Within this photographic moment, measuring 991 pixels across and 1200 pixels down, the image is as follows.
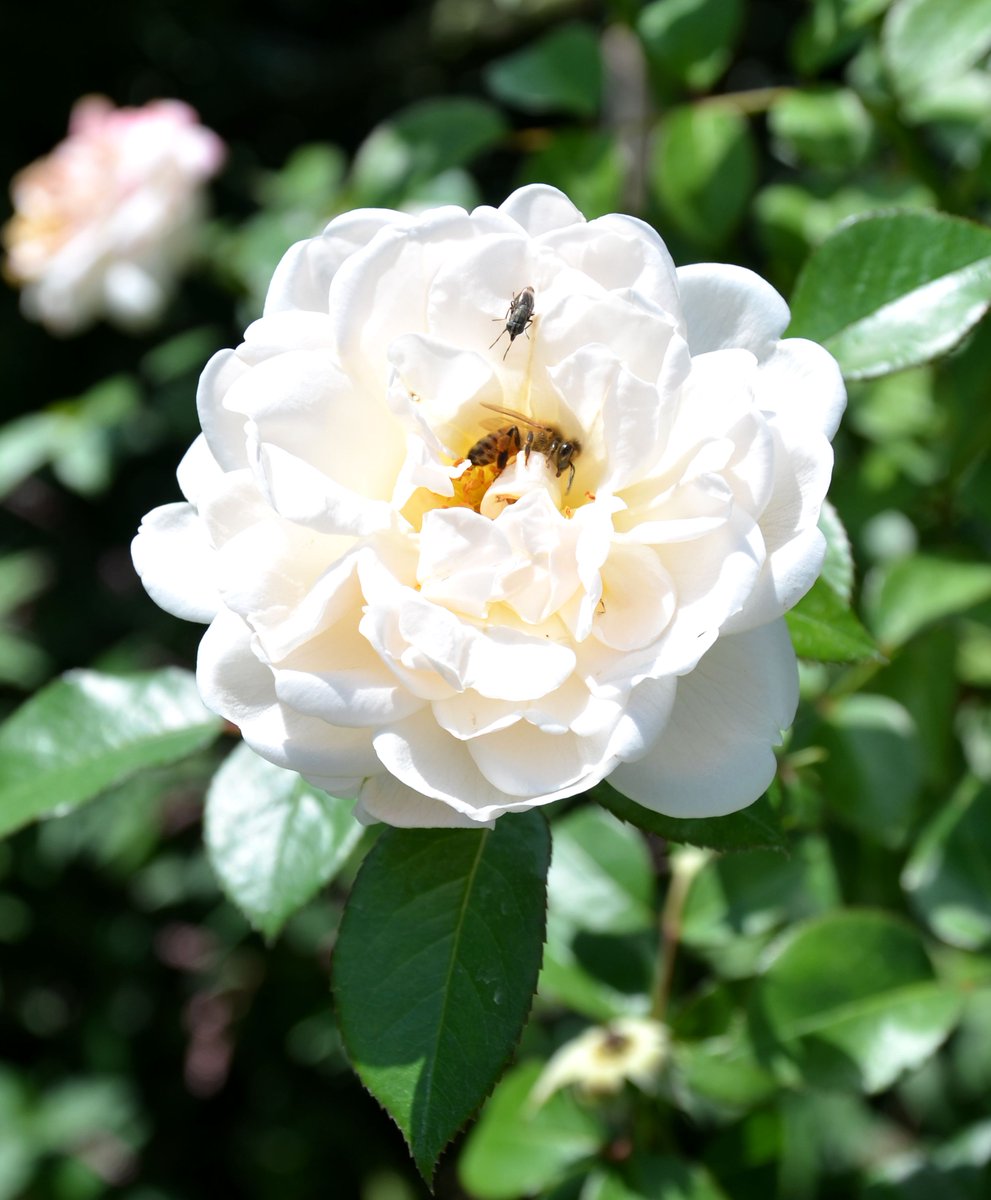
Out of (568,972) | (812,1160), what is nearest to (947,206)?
(568,972)

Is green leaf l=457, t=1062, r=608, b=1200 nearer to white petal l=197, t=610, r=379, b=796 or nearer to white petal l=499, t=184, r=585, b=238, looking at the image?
white petal l=197, t=610, r=379, b=796

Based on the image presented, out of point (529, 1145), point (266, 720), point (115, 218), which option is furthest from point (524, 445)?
point (115, 218)

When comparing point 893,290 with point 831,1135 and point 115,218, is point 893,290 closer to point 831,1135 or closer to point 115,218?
point 831,1135

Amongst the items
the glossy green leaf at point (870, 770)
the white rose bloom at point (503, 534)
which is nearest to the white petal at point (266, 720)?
the white rose bloom at point (503, 534)

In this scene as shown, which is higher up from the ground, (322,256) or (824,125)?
(322,256)

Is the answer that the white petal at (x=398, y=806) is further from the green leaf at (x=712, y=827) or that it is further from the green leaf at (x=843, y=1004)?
the green leaf at (x=843, y=1004)

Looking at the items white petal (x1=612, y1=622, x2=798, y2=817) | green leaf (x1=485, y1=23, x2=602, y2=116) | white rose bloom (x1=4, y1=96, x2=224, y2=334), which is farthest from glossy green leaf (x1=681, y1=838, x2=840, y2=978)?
white rose bloom (x1=4, y1=96, x2=224, y2=334)
